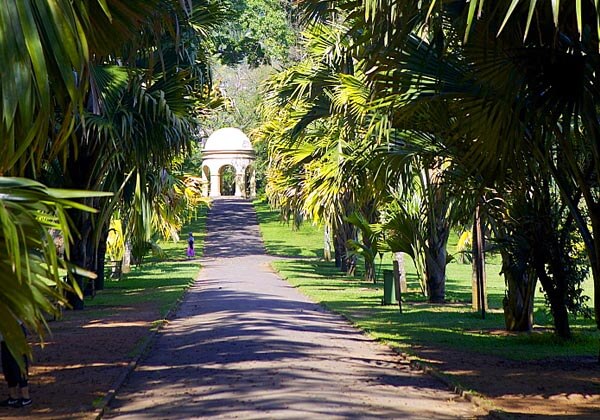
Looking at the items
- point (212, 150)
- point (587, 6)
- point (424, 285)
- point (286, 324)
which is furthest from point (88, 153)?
point (212, 150)

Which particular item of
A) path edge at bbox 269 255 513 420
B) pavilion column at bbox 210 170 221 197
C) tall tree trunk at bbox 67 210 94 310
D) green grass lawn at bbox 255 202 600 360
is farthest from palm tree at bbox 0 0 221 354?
pavilion column at bbox 210 170 221 197

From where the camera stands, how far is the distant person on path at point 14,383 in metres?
10.1

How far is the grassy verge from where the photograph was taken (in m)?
26.2

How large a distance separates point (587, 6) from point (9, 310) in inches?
297

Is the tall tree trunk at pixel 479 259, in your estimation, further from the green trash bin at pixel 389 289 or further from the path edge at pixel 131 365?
Result: the path edge at pixel 131 365

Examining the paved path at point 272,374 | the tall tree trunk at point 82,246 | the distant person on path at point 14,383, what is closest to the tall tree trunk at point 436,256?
the paved path at point 272,374

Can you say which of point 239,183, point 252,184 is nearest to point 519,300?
point 239,183

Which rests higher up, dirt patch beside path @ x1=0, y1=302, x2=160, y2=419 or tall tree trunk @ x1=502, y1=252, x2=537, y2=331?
tall tree trunk @ x1=502, y1=252, x2=537, y2=331

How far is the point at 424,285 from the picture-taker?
2733 centimetres

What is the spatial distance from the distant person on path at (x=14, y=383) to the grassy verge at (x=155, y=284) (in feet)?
35.8

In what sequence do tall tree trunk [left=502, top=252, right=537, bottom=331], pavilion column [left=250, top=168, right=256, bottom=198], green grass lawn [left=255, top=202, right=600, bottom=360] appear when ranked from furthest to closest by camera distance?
1. pavilion column [left=250, top=168, right=256, bottom=198]
2. tall tree trunk [left=502, top=252, right=537, bottom=331]
3. green grass lawn [left=255, top=202, right=600, bottom=360]

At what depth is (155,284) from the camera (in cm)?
3347

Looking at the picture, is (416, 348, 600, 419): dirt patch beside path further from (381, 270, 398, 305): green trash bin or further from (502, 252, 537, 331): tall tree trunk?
(381, 270, 398, 305): green trash bin

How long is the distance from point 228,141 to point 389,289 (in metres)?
49.8
